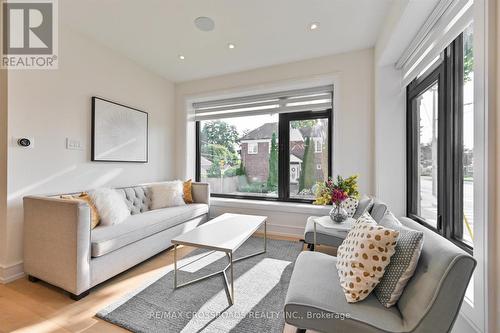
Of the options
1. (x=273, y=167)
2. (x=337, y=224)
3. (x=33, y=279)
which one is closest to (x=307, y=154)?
(x=273, y=167)

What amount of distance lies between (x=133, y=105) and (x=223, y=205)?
6.73 feet

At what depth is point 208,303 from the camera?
1.67 metres

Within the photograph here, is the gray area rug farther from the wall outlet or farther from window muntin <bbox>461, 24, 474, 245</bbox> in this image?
the wall outlet

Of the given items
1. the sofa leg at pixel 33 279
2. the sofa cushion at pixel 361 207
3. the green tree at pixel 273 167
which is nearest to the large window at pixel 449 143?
the sofa cushion at pixel 361 207

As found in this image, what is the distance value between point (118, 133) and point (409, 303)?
11.1 ft

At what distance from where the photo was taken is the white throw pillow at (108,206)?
2.19m

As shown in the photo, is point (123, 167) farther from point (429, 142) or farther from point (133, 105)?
point (429, 142)

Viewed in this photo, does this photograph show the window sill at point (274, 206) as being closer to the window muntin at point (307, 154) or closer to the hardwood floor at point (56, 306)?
the window muntin at point (307, 154)

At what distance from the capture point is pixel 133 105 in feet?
10.6

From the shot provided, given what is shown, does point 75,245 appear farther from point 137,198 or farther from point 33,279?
point 137,198

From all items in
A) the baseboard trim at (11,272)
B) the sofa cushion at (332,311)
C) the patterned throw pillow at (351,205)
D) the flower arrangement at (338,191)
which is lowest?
the baseboard trim at (11,272)

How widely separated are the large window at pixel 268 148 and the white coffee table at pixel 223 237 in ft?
4.23

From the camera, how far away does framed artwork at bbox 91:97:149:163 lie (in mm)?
2706

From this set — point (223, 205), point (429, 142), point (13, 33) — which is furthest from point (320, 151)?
point (13, 33)
